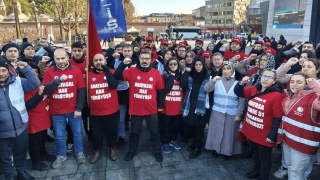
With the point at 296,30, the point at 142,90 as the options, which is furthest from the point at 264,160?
the point at 296,30

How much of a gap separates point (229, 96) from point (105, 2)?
99.7 inches

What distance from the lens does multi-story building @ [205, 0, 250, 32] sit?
79312mm

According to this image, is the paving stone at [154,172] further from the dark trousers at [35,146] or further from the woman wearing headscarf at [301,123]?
the woman wearing headscarf at [301,123]

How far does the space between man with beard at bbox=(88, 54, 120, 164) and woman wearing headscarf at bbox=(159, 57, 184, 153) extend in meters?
0.91

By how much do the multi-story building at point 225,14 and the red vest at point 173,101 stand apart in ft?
251

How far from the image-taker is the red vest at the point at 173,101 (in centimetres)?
442

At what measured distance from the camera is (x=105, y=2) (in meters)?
3.99

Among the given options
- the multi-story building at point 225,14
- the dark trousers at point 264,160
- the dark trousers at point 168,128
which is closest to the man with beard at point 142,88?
the dark trousers at point 168,128

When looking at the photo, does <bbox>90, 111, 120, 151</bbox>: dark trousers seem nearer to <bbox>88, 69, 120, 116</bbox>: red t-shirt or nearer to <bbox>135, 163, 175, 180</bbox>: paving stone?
<bbox>88, 69, 120, 116</bbox>: red t-shirt

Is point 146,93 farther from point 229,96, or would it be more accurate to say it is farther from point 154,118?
point 229,96

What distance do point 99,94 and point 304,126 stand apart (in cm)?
294

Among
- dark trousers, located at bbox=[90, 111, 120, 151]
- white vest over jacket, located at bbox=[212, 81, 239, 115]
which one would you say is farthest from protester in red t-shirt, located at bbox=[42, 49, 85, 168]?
white vest over jacket, located at bbox=[212, 81, 239, 115]

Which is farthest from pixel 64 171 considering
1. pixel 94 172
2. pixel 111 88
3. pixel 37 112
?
pixel 111 88

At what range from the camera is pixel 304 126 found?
2.93 m
